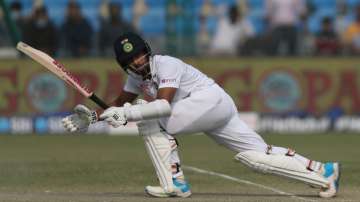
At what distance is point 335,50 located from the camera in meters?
16.4

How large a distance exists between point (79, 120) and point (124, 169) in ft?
8.60

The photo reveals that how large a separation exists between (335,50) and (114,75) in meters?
3.84

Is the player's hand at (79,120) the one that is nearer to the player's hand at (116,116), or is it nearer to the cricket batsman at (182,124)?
the cricket batsman at (182,124)

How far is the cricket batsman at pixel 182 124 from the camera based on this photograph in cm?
719

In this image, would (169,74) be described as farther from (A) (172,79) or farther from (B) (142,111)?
(B) (142,111)

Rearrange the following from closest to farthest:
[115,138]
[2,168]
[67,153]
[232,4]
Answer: [2,168]
[67,153]
[115,138]
[232,4]

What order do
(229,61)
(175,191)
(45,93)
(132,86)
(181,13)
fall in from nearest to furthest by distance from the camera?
(175,191), (132,86), (181,13), (229,61), (45,93)

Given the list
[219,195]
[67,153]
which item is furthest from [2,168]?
[219,195]

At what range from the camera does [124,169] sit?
9.89 meters

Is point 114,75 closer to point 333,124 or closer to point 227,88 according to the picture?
point 227,88

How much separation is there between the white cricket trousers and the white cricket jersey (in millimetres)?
72

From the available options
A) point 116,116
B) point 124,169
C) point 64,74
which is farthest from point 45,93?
point 116,116

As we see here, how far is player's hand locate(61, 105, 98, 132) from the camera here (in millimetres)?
7301

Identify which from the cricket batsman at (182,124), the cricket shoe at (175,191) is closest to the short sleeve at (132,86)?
the cricket batsman at (182,124)
